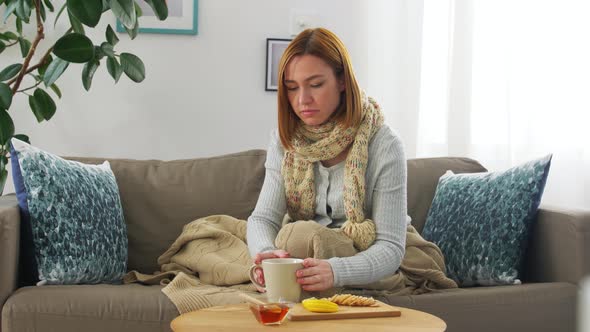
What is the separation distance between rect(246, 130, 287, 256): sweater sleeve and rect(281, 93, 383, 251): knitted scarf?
28 mm

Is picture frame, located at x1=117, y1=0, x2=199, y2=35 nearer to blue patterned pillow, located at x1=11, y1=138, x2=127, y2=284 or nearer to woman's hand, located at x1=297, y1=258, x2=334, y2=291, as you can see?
blue patterned pillow, located at x1=11, y1=138, x2=127, y2=284

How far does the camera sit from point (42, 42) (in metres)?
2.99

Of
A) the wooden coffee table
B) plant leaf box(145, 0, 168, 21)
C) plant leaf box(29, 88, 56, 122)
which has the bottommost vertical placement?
the wooden coffee table

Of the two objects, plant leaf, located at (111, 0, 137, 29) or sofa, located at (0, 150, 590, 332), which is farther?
plant leaf, located at (111, 0, 137, 29)

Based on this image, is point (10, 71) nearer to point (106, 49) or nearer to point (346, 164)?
point (106, 49)

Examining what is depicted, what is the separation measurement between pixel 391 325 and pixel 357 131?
0.78m

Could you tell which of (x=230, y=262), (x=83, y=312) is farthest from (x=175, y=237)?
(x=83, y=312)

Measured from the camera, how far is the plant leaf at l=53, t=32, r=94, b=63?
2.38 m

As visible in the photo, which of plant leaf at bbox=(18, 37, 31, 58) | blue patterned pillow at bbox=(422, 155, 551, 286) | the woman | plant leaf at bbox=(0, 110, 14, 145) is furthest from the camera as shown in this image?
plant leaf at bbox=(18, 37, 31, 58)

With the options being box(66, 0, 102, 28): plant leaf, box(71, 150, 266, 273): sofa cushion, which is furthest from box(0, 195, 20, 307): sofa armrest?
box(66, 0, 102, 28): plant leaf

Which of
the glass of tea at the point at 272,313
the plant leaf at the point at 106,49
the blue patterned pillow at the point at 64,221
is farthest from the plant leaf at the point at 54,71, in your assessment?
the glass of tea at the point at 272,313

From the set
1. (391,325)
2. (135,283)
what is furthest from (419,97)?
(391,325)

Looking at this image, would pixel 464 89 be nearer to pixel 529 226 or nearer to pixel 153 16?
pixel 529 226

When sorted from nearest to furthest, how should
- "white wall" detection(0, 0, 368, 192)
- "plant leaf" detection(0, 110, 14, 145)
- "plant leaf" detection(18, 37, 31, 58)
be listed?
"plant leaf" detection(0, 110, 14, 145) < "plant leaf" detection(18, 37, 31, 58) < "white wall" detection(0, 0, 368, 192)
